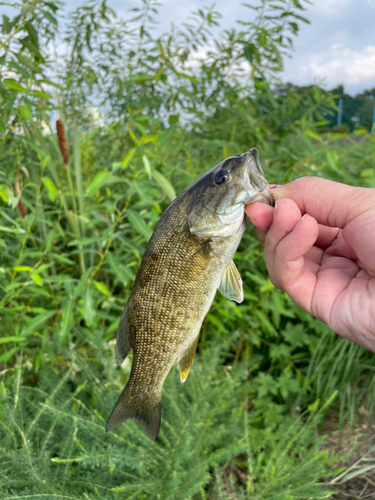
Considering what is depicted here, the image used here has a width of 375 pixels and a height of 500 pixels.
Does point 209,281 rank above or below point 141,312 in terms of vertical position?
above

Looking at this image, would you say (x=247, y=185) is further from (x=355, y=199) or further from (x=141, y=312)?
(x=141, y=312)

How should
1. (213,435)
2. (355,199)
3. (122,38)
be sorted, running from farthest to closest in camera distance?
A: (122,38), (213,435), (355,199)

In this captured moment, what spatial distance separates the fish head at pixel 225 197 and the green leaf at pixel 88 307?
951mm

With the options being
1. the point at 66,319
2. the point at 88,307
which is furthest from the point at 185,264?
the point at 66,319

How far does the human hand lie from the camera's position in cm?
126

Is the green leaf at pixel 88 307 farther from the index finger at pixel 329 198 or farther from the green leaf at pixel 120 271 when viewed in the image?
the index finger at pixel 329 198

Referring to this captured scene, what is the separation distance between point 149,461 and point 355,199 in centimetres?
152

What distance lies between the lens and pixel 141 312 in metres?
1.25

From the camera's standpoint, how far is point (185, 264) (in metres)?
1.22

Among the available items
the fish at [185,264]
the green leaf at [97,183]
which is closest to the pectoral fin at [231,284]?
the fish at [185,264]

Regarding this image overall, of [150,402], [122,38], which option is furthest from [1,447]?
[122,38]

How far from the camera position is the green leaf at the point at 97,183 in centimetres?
173

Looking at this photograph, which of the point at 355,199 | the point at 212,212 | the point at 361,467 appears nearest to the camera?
the point at 212,212

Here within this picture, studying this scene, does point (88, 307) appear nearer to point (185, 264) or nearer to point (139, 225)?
point (139, 225)
